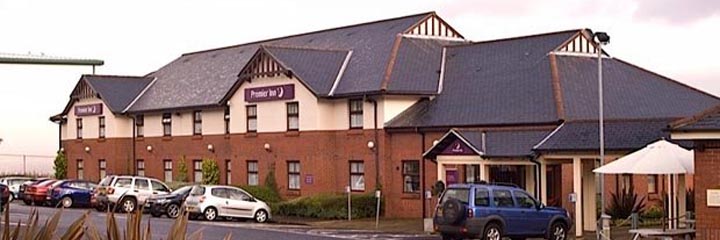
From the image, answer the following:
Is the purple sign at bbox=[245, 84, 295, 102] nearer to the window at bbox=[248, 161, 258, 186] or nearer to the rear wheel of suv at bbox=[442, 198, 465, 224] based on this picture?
the window at bbox=[248, 161, 258, 186]

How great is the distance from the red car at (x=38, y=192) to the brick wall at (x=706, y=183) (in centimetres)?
3472

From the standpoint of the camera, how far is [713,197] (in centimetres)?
2248

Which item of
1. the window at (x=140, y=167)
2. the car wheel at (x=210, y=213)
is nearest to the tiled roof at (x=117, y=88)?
the window at (x=140, y=167)

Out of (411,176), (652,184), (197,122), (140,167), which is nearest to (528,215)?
(652,184)

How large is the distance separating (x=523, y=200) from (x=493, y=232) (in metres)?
1.34

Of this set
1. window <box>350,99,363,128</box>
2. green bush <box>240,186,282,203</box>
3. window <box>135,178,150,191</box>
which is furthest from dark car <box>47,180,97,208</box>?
window <box>350,99,363,128</box>

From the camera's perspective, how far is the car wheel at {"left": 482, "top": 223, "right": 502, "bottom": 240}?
2825cm

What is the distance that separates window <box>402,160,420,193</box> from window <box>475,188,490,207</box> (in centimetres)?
1273

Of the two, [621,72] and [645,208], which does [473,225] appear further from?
[621,72]

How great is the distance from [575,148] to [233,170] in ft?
73.4

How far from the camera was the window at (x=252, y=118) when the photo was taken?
161ft

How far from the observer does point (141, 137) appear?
60156mm

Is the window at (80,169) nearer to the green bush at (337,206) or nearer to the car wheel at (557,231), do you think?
the green bush at (337,206)

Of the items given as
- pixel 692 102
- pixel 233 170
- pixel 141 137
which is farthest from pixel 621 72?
pixel 141 137
